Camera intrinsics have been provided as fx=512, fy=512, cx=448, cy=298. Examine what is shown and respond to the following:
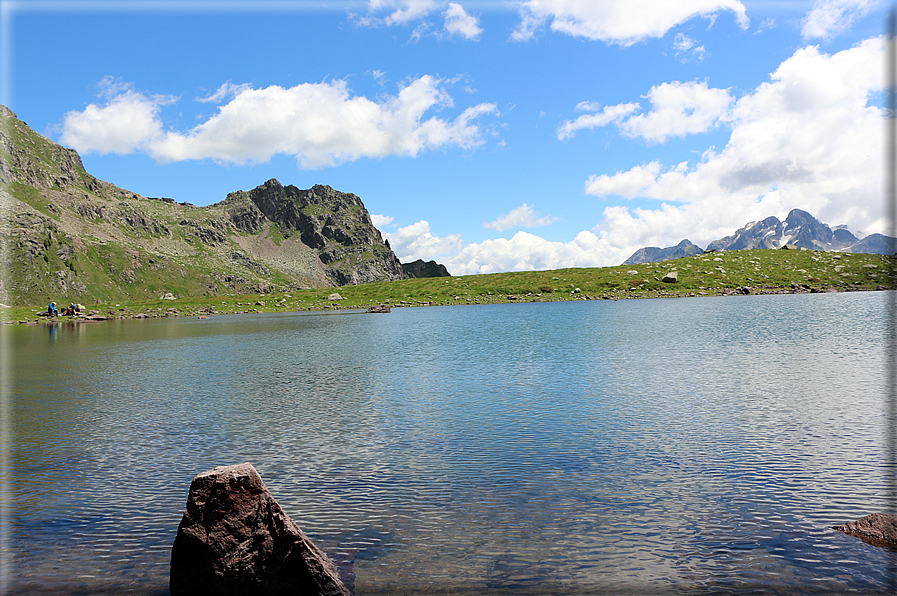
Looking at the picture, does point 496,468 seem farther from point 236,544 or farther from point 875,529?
point 875,529

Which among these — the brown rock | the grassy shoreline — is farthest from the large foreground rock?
the grassy shoreline

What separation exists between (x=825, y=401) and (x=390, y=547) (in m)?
20.7

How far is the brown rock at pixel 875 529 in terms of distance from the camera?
10.7 metres

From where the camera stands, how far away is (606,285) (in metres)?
137

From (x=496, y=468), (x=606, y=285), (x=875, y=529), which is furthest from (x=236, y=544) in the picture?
(x=606, y=285)

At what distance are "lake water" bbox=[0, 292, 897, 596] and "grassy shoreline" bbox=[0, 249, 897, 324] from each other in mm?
100169

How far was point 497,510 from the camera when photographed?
12758 millimetres

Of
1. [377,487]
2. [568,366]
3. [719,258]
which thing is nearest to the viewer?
[377,487]

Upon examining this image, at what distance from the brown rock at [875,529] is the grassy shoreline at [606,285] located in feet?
389

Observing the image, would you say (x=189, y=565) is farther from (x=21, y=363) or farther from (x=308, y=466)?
(x=21, y=363)

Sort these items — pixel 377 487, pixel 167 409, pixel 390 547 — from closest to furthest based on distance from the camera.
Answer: pixel 390 547, pixel 377 487, pixel 167 409

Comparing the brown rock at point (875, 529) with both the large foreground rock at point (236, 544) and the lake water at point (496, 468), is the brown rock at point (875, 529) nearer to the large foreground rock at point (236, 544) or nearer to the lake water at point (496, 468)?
the lake water at point (496, 468)

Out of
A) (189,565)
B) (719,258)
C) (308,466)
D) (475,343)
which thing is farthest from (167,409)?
(719,258)

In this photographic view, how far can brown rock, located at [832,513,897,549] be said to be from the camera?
35.0ft
